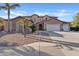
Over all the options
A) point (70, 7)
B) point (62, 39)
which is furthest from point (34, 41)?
point (70, 7)

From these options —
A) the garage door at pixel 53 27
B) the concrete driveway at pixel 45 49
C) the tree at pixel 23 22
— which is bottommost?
the concrete driveway at pixel 45 49

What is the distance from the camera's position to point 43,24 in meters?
10.6

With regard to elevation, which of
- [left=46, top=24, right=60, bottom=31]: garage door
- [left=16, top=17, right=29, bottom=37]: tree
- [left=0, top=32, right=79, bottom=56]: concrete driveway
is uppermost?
[left=16, top=17, right=29, bottom=37]: tree

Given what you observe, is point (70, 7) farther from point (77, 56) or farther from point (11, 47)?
point (11, 47)

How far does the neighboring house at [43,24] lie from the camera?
10.5 meters

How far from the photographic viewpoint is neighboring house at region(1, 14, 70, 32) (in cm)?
1052

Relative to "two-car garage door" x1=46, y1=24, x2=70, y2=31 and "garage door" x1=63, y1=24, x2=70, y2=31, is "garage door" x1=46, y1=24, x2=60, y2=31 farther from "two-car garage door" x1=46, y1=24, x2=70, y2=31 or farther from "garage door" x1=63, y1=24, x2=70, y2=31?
"garage door" x1=63, y1=24, x2=70, y2=31

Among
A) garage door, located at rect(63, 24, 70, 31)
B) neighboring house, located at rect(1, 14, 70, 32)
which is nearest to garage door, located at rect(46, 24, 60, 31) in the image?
neighboring house, located at rect(1, 14, 70, 32)

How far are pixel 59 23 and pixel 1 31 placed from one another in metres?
2.15

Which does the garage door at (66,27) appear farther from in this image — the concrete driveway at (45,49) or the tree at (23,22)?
the tree at (23,22)

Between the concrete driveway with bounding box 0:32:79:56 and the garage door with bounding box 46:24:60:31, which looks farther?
the garage door with bounding box 46:24:60:31

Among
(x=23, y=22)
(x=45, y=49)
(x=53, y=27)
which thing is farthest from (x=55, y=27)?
(x=23, y=22)

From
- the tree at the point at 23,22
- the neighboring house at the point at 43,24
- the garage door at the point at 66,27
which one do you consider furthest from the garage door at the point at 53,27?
the tree at the point at 23,22

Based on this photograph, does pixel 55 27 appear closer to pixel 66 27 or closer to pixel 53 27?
pixel 53 27
